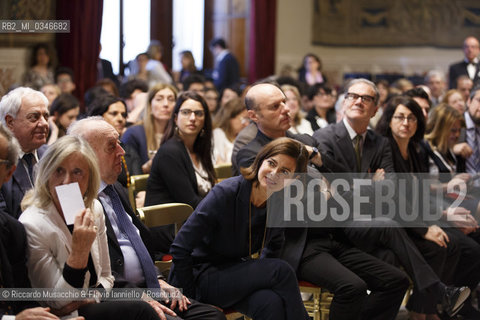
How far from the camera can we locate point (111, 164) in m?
2.74

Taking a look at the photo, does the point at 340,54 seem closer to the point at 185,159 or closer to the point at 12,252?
the point at 185,159

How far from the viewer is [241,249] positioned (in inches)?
114

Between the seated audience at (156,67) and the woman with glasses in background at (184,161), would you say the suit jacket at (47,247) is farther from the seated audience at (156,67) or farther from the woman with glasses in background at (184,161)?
the seated audience at (156,67)

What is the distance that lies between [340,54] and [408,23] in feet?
4.36

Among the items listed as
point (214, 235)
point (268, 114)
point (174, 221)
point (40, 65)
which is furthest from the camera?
point (40, 65)

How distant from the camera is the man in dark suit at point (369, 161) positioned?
3.65 meters

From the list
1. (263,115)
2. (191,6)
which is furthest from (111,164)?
(191,6)

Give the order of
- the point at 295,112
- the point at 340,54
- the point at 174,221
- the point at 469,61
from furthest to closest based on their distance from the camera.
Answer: the point at 340,54, the point at 469,61, the point at 295,112, the point at 174,221

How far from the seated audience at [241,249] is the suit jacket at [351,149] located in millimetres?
1010

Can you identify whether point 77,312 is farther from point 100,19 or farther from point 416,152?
point 100,19

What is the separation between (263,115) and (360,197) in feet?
2.28

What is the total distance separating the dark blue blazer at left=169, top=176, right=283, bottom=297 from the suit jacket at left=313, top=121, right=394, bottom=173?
1.15 metres

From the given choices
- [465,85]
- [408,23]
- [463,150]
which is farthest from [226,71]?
[463,150]

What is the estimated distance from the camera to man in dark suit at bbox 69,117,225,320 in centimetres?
265
